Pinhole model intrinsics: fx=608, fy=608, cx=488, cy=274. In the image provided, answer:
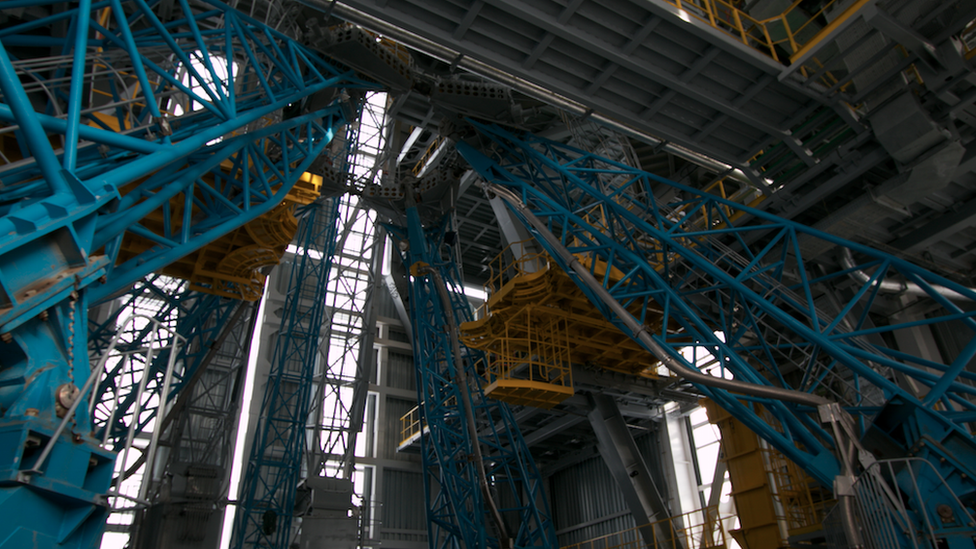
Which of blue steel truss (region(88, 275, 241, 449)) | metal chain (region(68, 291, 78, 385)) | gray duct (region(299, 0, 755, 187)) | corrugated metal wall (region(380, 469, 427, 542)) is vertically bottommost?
metal chain (region(68, 291, 78, 385))

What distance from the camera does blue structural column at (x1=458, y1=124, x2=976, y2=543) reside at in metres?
9.16

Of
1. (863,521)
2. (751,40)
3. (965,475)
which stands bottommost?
(863,521)

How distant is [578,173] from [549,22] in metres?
5.46

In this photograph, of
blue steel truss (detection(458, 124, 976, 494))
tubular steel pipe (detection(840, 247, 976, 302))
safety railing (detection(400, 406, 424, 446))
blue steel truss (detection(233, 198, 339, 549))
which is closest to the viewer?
blue steel truss (detection(458, 124, 976, 494))

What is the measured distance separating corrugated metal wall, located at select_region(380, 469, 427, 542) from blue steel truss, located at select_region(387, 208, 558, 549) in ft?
33.6

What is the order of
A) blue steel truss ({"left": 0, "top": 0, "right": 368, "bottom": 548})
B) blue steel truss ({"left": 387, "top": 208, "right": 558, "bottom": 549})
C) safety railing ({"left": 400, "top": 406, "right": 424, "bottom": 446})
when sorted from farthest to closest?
safety railing ({"left": 400, "top": 406, "right": 424, "bottom": 446}), blue steel truss ({"left": 387, "top": 208, "right": 558, "bottom": 549}), blue steel truss ({"left": 0, "top": 0, "right": 368, "bottom": 548})

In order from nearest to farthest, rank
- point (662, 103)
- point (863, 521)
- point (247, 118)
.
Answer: point (863, 521)
point (247, 118)
point (662, 103)

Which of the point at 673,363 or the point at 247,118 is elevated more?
the point at 247,118

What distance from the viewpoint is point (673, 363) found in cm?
1120

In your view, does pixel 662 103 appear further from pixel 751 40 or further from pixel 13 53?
pixel 13 53

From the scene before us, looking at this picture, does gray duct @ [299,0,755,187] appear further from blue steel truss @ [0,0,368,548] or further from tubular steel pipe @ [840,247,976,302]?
tubular steel pipe @ [840,247,976,302]

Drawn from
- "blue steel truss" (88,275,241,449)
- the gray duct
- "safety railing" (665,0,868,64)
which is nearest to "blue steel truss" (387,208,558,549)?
"blue steel truss" (88,275,241,449)

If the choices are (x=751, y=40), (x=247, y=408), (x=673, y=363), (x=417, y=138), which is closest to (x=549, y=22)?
(x=751, y=40)

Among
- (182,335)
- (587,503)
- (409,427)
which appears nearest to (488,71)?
(182,335)
